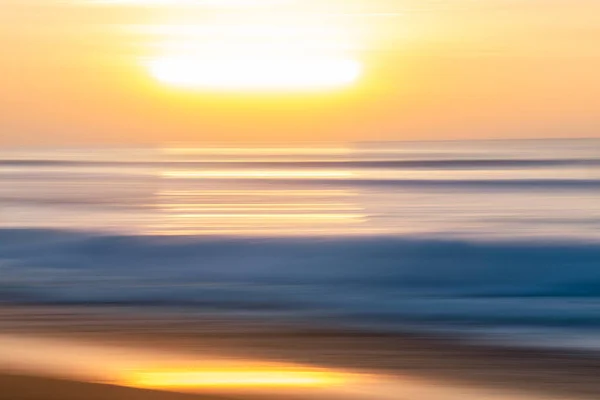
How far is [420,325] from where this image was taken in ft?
15.4

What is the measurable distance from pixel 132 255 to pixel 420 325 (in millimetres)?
3539

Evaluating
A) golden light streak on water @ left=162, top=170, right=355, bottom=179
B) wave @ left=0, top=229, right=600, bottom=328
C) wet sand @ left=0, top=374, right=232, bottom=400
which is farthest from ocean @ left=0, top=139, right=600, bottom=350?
wet sand @ left=0, top=374, right=232, bottom=400

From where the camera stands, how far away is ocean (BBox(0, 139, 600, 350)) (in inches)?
201

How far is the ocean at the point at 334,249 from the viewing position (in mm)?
5117

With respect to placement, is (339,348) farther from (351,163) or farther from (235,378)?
(351,163)

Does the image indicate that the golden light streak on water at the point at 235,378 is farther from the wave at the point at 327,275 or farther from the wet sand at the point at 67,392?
the wave at the point at 327,275

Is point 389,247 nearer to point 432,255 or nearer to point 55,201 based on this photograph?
point 432,255

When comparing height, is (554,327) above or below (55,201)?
below

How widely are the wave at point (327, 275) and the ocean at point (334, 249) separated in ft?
0.06

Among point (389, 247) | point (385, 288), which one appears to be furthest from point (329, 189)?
point (385, 288)

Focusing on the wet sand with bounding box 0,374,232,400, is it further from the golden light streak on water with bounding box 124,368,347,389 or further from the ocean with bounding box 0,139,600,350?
the ocean with bounding box 0,139,600,350

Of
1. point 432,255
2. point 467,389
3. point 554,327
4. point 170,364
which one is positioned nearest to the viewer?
point 467,389

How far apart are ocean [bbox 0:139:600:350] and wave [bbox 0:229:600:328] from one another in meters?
0.02

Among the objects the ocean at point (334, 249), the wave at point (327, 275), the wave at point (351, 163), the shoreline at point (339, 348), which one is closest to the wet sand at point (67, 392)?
the shoreline at point (339, 348)
